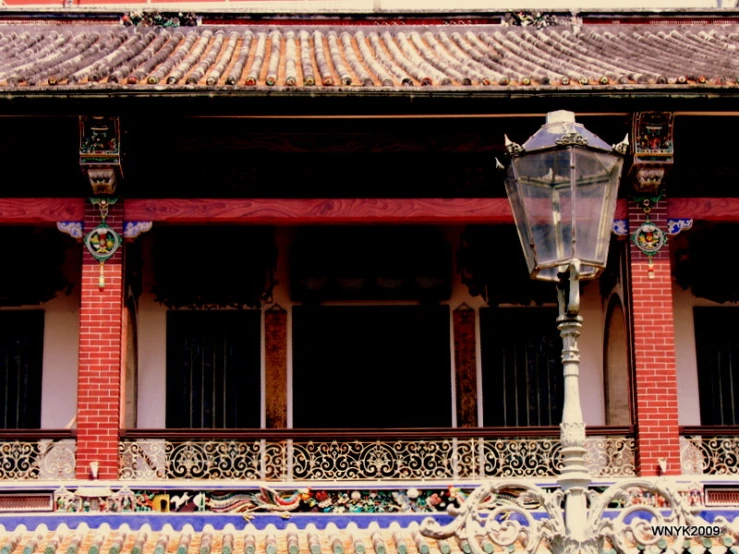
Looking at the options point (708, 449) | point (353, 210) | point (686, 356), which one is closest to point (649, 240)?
point (708, 449)

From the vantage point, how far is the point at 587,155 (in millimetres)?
7359

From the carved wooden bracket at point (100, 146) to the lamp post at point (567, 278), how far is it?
19.4ft

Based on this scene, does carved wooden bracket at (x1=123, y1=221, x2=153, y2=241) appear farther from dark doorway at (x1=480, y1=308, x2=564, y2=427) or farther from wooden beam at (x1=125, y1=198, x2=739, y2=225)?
dark doorway at (x1=480, y1=308, x2=564, y2=427)

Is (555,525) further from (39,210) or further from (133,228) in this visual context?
(39,210)

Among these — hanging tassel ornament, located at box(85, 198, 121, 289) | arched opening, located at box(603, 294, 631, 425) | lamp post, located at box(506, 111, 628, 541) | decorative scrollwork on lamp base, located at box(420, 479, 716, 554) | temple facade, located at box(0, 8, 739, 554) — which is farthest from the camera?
arched opening, located at box(603, 294, 631, 425)

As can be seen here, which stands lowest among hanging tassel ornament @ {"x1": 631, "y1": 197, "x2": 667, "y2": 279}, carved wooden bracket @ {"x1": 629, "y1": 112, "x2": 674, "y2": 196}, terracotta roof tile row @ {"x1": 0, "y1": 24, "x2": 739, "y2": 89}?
hanging tassel ornament @ {"x1": 631, "y1": 197, "x2": 667, "y2": 279}

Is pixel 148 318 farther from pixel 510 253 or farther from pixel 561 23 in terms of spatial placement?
pixel 561 23

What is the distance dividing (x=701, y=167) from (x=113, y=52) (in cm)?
630

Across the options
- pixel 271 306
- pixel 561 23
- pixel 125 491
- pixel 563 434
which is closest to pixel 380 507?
pixel 125 491

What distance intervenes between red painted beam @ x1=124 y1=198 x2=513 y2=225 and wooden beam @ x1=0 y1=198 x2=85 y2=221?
509mm

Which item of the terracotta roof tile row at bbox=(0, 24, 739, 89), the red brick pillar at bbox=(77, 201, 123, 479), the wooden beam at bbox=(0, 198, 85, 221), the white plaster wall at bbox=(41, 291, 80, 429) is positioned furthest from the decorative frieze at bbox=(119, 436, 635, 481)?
the terracotta roof tile row at bbox=(0, 24, 739, 89)

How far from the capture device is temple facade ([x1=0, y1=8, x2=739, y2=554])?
12.3 m

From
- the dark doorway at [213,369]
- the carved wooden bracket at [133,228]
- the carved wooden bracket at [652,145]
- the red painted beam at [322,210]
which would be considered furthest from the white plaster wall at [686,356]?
the carved wooden bracket at [133,228]

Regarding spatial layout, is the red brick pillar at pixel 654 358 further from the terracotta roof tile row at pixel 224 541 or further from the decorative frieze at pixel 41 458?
the decorative frieze at pixel 41 458
